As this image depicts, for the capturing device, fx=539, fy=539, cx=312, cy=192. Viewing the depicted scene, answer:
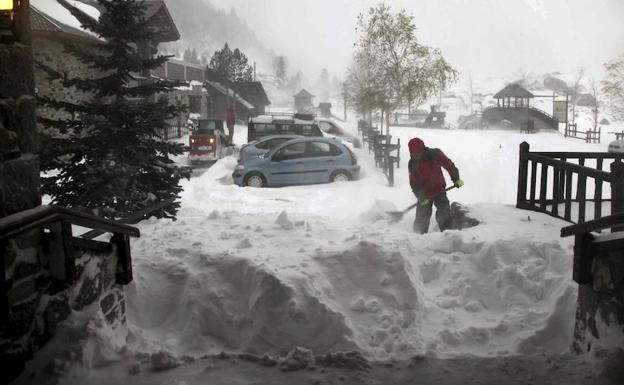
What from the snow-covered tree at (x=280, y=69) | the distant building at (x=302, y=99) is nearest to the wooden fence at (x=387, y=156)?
the snow-covered tree at (x=280, y=69)

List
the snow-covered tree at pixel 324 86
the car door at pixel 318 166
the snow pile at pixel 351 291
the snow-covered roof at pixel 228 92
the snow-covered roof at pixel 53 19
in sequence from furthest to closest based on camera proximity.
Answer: the snow-covered tree at pixel 324 86 → the snow-covered roof at pixel 228 92 → the snow-covered roof at pixel 53 19 → the car door at pixel 318 166 → the snow pile at pixel 351 291

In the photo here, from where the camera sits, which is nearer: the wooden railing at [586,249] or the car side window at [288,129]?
the wooden railing at [586,249]

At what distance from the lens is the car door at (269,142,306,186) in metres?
11.7

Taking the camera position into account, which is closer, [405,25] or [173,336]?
[173,336]

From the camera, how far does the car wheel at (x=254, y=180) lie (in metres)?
11.8

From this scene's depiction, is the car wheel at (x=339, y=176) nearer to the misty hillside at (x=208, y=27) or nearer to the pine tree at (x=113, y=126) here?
the pine tree at (x=113, y=126)

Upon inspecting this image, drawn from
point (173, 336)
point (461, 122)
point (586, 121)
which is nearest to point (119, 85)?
point (173, 336)

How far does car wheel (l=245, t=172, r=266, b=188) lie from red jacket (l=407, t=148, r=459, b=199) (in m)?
5.75

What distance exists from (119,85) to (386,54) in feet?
41.9

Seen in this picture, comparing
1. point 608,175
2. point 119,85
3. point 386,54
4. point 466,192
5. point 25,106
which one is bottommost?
point 466,192

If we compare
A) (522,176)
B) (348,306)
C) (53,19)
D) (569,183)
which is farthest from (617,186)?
(53,19)

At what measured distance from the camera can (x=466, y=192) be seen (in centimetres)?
1208

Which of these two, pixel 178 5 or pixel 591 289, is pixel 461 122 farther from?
pixel 591 289

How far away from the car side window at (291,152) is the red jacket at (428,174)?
5503mm
